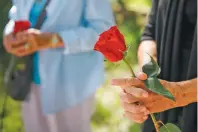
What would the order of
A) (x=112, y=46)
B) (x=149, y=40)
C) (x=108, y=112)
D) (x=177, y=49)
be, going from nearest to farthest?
(x=112, y=46), (x=177, y=49), (x=149, y=40), (x=108, y=112)

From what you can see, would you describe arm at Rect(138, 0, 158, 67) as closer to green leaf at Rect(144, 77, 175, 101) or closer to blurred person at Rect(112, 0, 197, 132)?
blurred person at Rect(112, 0, 197, 132)

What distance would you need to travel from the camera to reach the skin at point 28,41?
5.32ft

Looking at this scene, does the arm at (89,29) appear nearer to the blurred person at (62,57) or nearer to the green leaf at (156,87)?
the blurred person at (62,57)

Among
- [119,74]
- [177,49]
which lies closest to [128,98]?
[177,49]

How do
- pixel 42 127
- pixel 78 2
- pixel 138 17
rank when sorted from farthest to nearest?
pixel 138 17, pixel 42 127, pixel 78 2

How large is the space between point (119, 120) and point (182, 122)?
1.56 metres

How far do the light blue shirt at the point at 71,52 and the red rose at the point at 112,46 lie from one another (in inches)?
37.7

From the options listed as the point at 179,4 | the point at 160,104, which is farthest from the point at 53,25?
the point at 160,104

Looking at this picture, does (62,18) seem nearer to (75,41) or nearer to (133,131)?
(75,41)

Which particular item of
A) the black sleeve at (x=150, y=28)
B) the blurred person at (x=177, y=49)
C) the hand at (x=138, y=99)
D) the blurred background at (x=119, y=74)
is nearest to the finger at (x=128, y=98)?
the hand at (x=138, y=99)

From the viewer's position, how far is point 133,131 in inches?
97.0

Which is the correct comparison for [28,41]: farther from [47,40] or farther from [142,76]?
[142,76]

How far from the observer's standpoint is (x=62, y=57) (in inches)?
67.6

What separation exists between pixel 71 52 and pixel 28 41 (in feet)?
0.57
